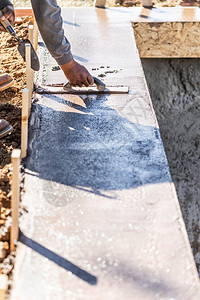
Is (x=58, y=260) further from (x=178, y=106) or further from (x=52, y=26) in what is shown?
(x=178, y=106)

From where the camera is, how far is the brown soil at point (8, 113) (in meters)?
1.82

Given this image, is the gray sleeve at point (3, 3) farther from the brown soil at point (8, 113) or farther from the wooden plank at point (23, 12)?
the wooden plank at point (23, 12)

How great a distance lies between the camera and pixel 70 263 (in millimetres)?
1596

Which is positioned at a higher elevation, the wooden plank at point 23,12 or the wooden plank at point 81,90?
the wooden plank at point 23,12

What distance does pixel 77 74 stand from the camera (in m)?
2.78

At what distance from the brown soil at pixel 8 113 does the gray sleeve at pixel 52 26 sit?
0.56m

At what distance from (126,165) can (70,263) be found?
73 centimetres

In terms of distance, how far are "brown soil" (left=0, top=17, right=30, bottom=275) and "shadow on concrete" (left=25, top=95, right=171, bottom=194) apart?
7.1 inches

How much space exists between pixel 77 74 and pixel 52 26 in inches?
14.9

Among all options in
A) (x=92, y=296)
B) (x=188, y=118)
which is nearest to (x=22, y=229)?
(x=92, y=296)

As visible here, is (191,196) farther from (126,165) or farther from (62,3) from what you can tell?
(62,3)

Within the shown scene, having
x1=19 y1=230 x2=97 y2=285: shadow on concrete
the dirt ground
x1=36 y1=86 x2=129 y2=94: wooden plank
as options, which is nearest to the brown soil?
the dirt ground

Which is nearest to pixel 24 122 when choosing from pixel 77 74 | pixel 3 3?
pixel 77 74

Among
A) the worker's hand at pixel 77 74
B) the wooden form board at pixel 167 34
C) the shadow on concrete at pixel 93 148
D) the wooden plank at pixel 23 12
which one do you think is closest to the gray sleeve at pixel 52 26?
the worker's hand at pixel 77 74
